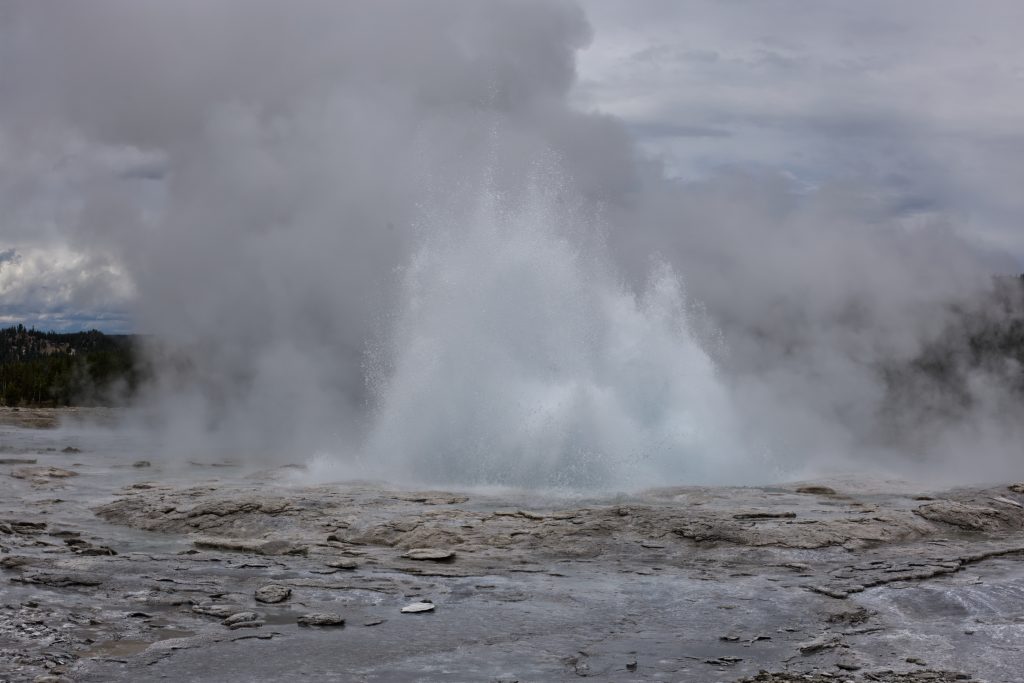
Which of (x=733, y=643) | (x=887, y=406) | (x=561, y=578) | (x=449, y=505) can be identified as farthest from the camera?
(x=887, y=406)

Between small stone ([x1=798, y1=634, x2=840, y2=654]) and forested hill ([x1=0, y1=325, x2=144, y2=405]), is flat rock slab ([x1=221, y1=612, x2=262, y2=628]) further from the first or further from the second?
forested hill ([x1=0, y1=325, x2=144, y2=405])

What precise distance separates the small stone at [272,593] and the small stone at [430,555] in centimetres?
169

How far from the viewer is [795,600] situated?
7.64m

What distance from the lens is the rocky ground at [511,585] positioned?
20.0ft

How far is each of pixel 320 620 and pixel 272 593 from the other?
84cm

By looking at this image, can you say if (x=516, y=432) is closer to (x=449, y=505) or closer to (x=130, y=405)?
(x=449, y=505)

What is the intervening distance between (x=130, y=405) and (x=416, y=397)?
42758 millimetres

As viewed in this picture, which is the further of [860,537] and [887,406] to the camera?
[887,406]

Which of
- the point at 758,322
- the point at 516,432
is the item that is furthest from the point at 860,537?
the point at 758,322

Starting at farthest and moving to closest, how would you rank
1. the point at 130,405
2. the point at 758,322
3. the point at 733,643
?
1. the point at 130,405
2. the point at 758,322
3. the point at 733,643

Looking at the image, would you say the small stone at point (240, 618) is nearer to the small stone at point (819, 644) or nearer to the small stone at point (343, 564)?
the small stone at point (343, 564)

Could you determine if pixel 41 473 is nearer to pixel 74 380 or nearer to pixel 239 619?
pixel 239 619

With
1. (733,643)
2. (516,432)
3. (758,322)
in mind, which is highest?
(758,322)

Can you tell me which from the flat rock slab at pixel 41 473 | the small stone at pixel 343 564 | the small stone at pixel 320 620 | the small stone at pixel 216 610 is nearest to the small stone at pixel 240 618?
the small stone at pixel 216 610
